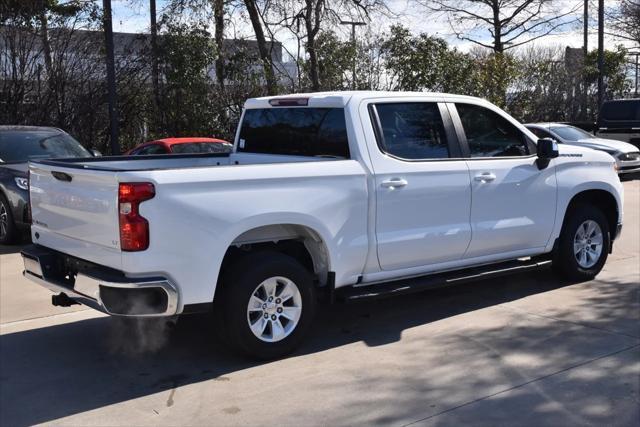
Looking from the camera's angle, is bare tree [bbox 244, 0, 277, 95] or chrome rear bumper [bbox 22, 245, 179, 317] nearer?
chrome rear bumper [bbox 22, 245, 179, 317]

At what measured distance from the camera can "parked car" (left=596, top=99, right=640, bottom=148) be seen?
18.6 m

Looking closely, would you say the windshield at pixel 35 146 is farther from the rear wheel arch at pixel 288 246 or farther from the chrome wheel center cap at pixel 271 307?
the chrome wheel center cap at pixel 271 307

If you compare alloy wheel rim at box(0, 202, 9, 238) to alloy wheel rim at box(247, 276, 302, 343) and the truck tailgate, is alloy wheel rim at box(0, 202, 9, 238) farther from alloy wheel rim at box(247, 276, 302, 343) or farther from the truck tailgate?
alloy wheel rim at box(247, 276, 302, 343)

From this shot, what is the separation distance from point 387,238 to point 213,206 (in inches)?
60.6

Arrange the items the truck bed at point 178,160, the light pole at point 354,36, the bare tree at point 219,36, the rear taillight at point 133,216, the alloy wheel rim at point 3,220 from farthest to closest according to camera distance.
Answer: the light pole at point 354,36
the bare tree at point 219,36
the alloy wheel rim at point 3,220
the truck bed at point 178,160
the rear taillight at point 133,216

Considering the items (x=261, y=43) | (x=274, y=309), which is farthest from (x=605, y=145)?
(x=274, y=309)

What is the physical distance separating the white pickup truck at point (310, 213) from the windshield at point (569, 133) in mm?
9695

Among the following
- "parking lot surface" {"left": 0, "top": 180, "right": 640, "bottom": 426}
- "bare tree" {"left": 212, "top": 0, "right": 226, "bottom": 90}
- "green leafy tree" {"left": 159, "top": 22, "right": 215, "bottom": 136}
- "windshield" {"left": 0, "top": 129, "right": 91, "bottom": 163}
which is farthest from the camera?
"bare tree" {"left": 212, "top": 0, "right": 226, "bottom": 90}

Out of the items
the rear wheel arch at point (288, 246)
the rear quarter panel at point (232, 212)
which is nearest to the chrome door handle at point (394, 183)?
the rear quarter panel at point (232, 212)

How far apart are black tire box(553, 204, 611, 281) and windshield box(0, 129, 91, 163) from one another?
7.06 meters

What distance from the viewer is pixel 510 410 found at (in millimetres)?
4145

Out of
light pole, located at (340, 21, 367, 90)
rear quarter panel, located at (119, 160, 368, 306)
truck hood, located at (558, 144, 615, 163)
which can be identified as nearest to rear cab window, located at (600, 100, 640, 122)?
light pole, located at (340, 21, 367, 90)

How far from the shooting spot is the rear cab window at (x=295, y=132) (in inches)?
220

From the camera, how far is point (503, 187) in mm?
6199
